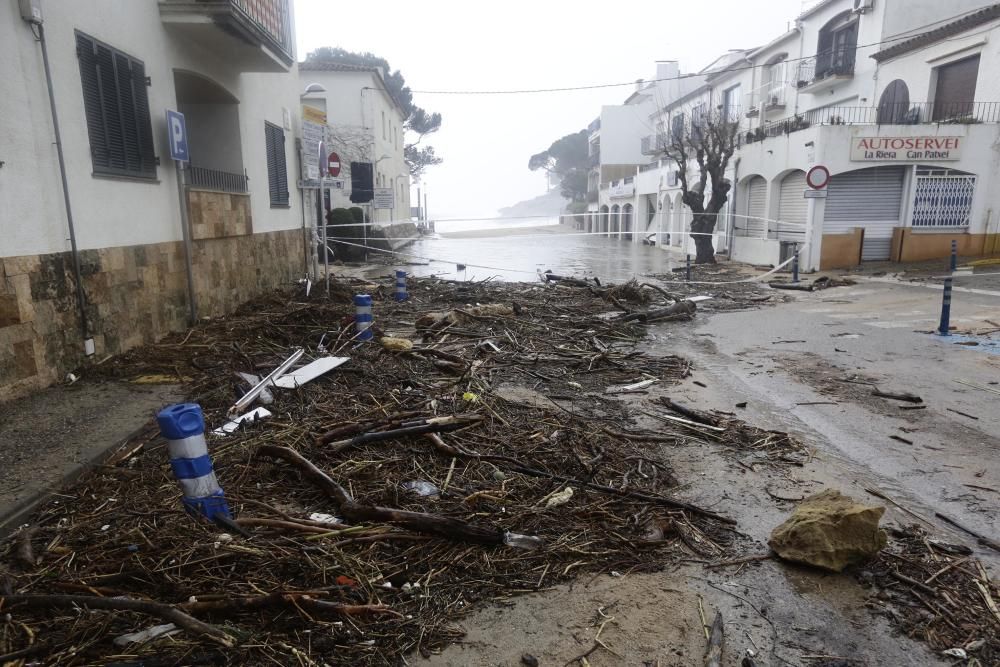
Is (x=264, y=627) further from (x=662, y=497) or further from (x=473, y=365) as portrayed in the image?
(x=473, y=365)

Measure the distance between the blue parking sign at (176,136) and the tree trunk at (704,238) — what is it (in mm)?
18871

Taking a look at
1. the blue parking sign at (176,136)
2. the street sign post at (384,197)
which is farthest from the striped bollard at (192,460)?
the street sign post at (384,197)

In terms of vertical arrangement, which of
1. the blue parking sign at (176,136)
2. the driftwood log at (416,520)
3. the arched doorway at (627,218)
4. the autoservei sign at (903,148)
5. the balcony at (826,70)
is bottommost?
the driftwood log at (416,520)

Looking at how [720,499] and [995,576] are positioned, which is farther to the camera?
[720,499]

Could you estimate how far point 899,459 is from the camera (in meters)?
5.03

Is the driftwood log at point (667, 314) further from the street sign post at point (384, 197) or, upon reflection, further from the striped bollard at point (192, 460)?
the street sign post at point (384, 197)

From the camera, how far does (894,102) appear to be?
23.3 meters

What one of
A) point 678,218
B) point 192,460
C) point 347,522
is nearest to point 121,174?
point 192,460

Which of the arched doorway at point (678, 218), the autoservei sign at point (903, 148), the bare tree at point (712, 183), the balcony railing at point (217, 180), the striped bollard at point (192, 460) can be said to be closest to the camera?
the striped bollard at point (192, 460)

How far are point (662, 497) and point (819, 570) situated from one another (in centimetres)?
102

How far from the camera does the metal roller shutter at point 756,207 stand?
24017mm

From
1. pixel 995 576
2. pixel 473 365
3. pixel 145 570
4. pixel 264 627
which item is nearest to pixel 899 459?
pixel 995 576

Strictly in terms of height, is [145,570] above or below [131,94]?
below

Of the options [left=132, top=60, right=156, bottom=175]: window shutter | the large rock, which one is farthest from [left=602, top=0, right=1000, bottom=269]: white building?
the large rock
